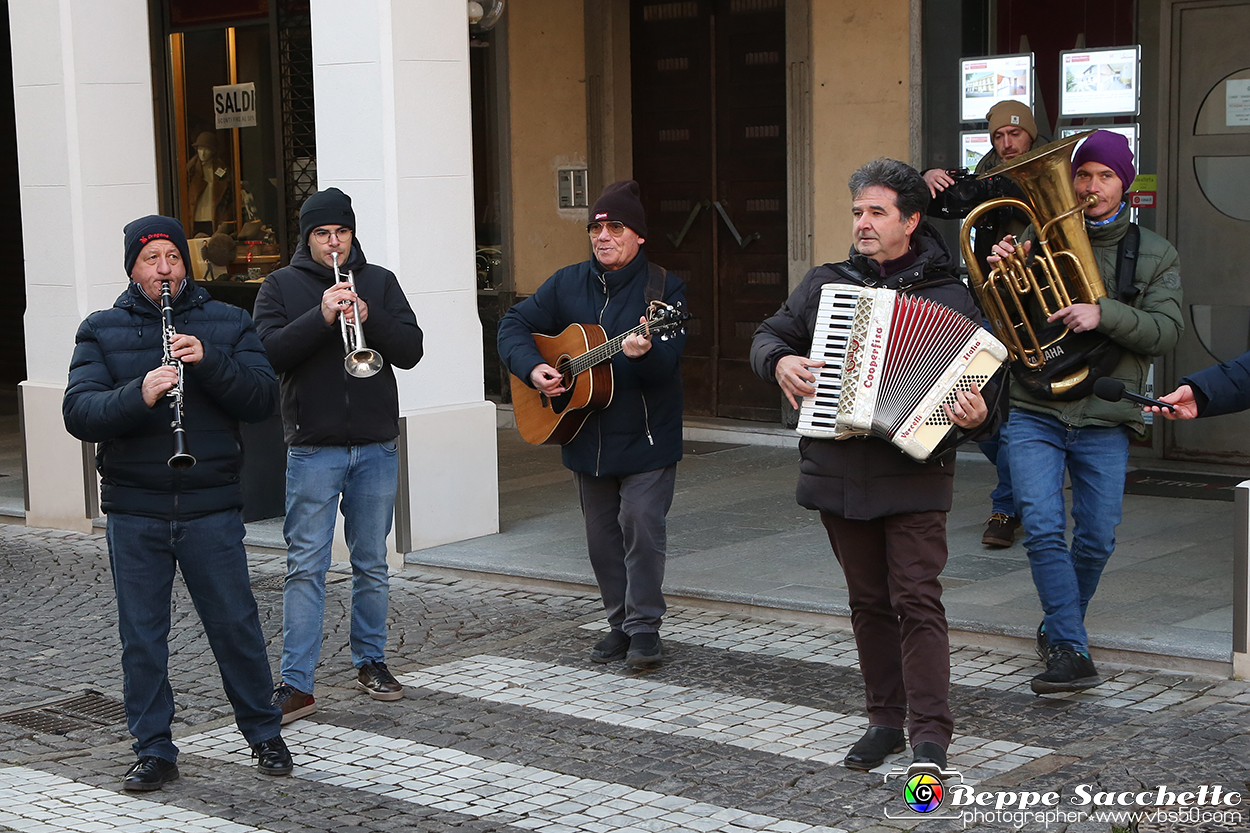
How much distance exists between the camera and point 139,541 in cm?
527

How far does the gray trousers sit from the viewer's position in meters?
6.58

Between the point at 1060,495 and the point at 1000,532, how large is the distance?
2.23 meters

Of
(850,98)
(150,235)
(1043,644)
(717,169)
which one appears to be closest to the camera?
(150,235)

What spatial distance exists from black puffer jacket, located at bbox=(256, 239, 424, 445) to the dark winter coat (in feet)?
1.88

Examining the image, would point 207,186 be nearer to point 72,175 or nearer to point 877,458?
point 72,175

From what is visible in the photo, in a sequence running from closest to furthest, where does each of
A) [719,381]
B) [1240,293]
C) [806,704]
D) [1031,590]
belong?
[806,704]
[1031,590]
[1240,293]
[719,381]

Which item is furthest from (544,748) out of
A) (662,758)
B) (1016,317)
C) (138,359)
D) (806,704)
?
(1016,317)

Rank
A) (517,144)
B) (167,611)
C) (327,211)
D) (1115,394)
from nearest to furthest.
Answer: (1115,394), (167,611), (327,211), (517,144)

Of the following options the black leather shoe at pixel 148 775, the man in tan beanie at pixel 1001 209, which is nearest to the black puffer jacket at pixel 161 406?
the black leather shoe at pixel 148 775

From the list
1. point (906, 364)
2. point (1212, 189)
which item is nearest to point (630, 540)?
point (906, 364)

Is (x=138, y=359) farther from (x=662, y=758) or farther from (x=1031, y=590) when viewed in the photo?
(x=1031, y=590)

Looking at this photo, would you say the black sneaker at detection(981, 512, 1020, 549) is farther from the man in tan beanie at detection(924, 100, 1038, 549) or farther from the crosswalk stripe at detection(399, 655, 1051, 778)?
the crosswalk stripe at detection(399, 655, 1051, 778)

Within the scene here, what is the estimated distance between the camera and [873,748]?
5.17 m

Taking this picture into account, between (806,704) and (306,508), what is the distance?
6.61ft
